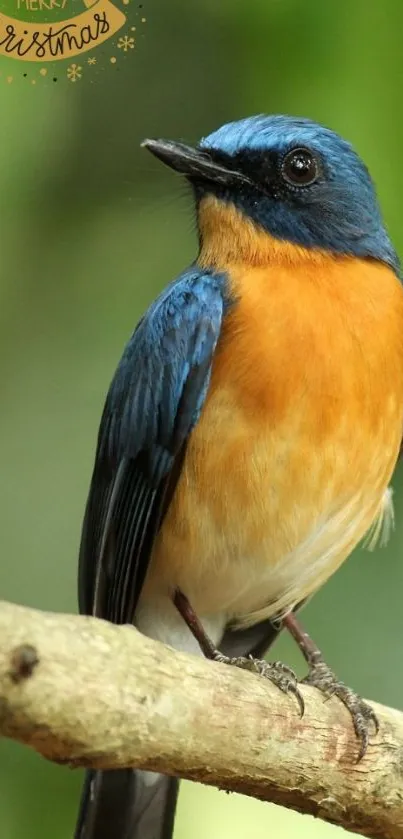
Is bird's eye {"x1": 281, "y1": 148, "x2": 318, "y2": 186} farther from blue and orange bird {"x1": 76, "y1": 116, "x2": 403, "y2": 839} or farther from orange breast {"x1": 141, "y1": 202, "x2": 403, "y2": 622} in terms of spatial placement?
orange breast {"x1": 141, "y1": 202, "x2": 403, "y2": 622}

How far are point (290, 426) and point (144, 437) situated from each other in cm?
36

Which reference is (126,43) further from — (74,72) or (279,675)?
(279,675)

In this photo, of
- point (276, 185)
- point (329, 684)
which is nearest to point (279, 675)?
point (329, 684)

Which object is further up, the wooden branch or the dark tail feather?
the wooden branch

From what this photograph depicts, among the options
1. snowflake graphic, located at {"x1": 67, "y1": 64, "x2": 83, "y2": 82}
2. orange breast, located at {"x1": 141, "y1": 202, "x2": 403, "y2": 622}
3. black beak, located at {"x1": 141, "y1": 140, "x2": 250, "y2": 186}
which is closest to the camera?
orange breast, located at {"x1": 141, "y1": 202, "x2": 403, "y2": 622}

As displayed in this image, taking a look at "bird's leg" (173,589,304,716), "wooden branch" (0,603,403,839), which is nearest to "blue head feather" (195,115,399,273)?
"bird's leg" (173,589,304,716)

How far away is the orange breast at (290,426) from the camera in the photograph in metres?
2.37

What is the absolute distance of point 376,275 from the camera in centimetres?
257

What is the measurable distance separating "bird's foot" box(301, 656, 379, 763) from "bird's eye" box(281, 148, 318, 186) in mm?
1063

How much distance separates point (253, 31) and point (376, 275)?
1.96 ft

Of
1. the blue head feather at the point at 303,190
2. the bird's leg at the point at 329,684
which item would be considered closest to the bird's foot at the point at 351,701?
the bird's leg at the point at 329,684

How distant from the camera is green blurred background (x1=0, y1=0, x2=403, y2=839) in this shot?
8.53ft

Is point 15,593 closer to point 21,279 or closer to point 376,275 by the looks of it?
point 21,279

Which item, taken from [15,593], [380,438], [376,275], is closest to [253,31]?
[376,275]
